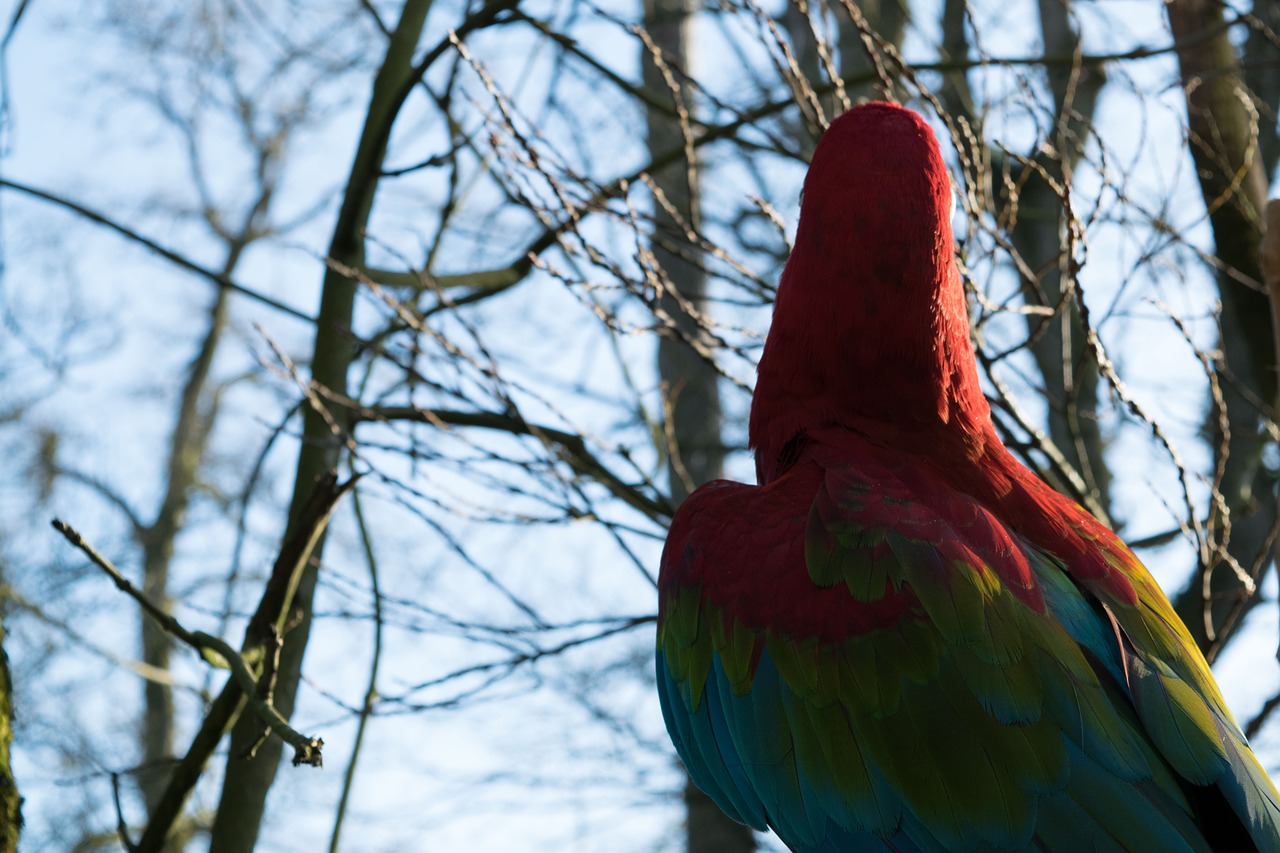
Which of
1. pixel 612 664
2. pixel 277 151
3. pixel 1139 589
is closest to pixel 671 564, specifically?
pixel 1139 589

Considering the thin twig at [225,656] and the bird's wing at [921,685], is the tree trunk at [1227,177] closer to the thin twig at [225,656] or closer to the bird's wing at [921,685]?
the bird's wing at [921,685]

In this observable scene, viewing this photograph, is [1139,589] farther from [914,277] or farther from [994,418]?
[994,418]

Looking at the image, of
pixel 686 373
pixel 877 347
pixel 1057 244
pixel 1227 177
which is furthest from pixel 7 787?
pixel 686 373

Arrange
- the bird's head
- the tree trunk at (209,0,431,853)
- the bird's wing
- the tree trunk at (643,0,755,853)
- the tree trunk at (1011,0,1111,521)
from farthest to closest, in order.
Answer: the tree trunk at (643,0,755,853) → the tree trunk at (1011,0,1111,521) → the tree trunk at (209,0,431,853) → the bird's head → the bird's wing

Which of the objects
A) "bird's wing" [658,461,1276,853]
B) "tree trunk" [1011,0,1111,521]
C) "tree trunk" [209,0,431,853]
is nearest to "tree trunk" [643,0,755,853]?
"tree trunk" [1011,0,1111,521]

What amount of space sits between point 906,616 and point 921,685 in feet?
0.37

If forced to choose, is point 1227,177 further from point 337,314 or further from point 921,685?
point 337,314

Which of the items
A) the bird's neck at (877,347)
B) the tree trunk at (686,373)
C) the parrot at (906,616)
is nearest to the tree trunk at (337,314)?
the parrot at (906,616)

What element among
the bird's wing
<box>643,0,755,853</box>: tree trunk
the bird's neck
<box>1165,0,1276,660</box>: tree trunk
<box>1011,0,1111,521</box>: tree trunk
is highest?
<box>643,0,755,853</box>: tree trunk

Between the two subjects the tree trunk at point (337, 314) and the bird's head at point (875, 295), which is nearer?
the bird's head at point (875, 295)

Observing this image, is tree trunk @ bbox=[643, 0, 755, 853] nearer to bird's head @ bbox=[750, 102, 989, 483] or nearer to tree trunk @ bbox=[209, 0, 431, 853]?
tree trunk @ bbox=[209, 0, 431, 853]

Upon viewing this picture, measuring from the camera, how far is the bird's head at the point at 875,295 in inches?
88.4

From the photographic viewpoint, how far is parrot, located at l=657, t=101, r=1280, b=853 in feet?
6.11

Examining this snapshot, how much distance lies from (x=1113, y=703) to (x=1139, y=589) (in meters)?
0.31
